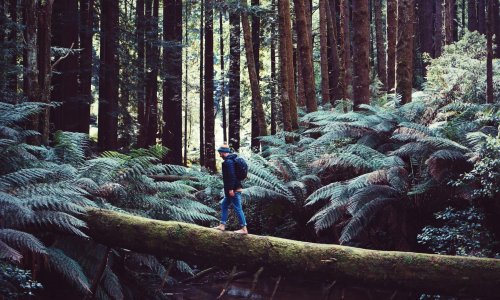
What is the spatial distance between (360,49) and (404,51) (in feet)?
3.65

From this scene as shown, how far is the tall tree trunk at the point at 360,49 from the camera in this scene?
1184 centimetres

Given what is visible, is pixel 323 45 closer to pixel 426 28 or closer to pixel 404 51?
pixel 404 51

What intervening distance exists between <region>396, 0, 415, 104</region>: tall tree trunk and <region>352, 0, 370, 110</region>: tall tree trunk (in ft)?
2.58

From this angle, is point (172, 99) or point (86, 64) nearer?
point (86, 64)

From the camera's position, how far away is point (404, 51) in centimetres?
1145

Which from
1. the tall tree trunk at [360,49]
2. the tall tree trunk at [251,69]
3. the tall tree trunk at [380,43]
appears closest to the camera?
the tall tree trunk at [360,49]

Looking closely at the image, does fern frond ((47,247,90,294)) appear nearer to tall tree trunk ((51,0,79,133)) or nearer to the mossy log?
the mossy log

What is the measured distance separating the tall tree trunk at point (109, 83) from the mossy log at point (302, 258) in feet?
35.2

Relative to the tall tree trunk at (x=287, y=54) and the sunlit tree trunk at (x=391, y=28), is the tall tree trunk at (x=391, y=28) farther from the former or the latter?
the tall tree trunk at (x=287, y=54)

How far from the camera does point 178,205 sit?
799cm

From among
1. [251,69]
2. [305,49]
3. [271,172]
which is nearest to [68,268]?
[271,172]

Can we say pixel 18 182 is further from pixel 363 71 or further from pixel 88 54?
pixel 88 54

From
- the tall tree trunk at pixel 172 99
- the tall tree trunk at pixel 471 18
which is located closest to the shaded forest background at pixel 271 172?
the tall tree trunk at pixel 172 99

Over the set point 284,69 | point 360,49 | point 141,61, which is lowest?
point 284,69
